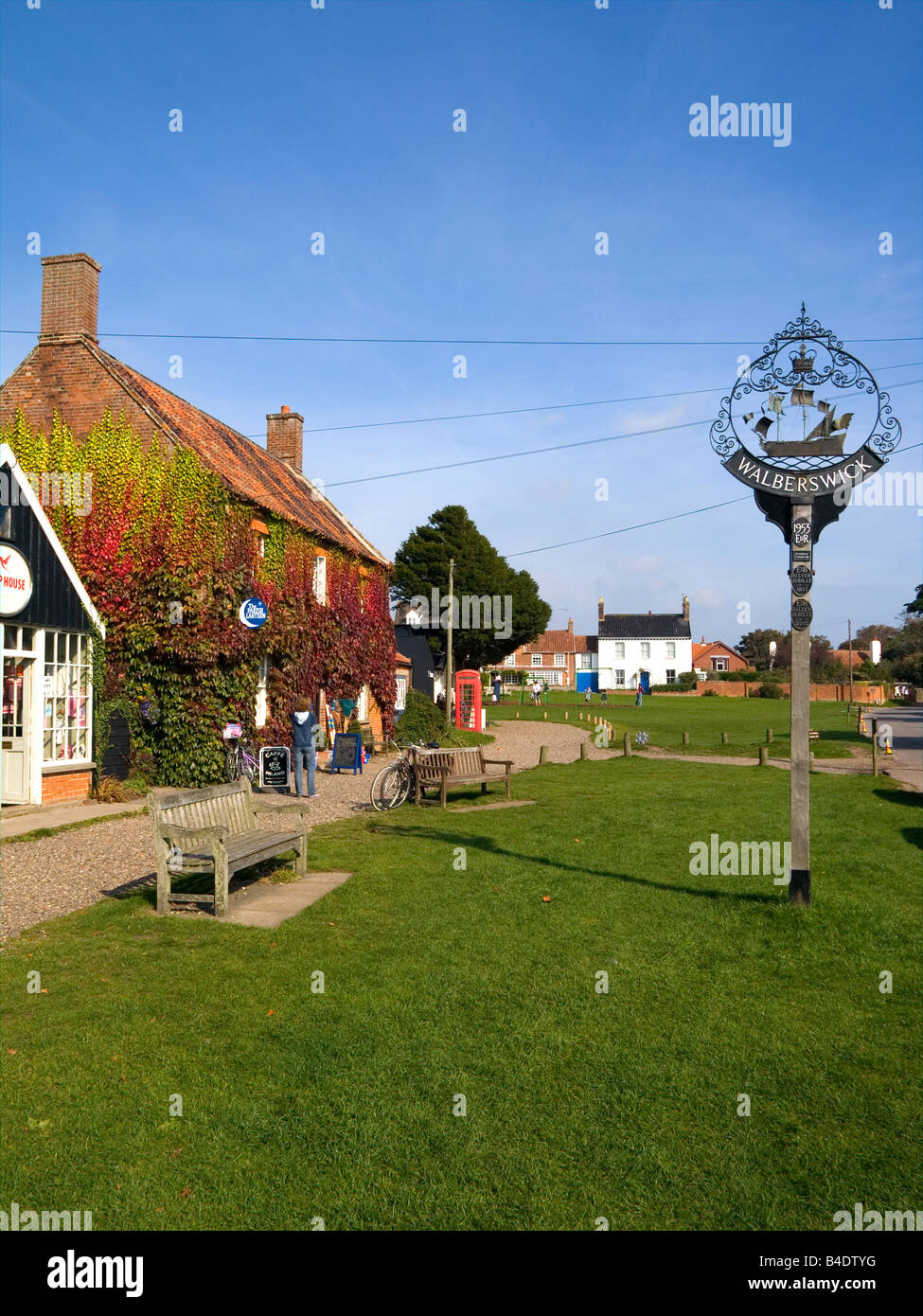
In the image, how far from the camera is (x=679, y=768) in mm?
22422

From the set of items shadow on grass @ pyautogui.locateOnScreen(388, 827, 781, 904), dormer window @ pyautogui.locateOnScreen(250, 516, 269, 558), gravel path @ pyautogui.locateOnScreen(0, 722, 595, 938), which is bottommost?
shadow on grass @ pyautogui.locateOnScreen(388, 827, 781, 904)

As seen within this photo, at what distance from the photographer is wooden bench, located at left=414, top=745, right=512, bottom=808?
15.7 meters

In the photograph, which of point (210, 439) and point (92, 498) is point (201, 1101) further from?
point (210, 439)

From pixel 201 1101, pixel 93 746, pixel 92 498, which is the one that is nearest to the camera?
pixel 201 1101

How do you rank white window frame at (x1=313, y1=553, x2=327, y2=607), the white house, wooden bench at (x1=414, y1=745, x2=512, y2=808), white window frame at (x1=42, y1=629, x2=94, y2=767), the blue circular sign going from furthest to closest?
the white house < white window frame at (x1=313, y1=553, x2=327, y2=607) < the blue circular sign < wooden bench at (x1=414, y1=745, x2=512, y2=808) < white window frame at (x1=42, y1=629, x2=94, y2=767)

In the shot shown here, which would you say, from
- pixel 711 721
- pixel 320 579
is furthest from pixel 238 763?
pixel 711 721

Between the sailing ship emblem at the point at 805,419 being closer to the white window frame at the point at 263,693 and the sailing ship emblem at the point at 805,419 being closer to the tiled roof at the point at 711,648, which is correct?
the white window frame at the point at 263,693

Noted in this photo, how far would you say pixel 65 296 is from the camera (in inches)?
765

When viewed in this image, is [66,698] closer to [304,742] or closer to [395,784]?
[304,742]

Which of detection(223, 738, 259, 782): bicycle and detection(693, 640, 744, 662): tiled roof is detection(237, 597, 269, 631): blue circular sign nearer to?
detection(223, 738, 259, 782): bicycle

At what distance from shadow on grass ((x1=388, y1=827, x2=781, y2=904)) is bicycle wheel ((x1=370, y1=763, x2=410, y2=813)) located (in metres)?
1.77

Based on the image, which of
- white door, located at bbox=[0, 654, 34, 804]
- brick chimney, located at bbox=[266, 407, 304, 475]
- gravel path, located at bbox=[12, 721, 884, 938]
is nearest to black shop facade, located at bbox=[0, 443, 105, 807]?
white door, located at bbox=[0, 654, 34, 804]

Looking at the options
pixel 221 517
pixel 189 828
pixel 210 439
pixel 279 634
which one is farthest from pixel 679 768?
pixel 189 828
